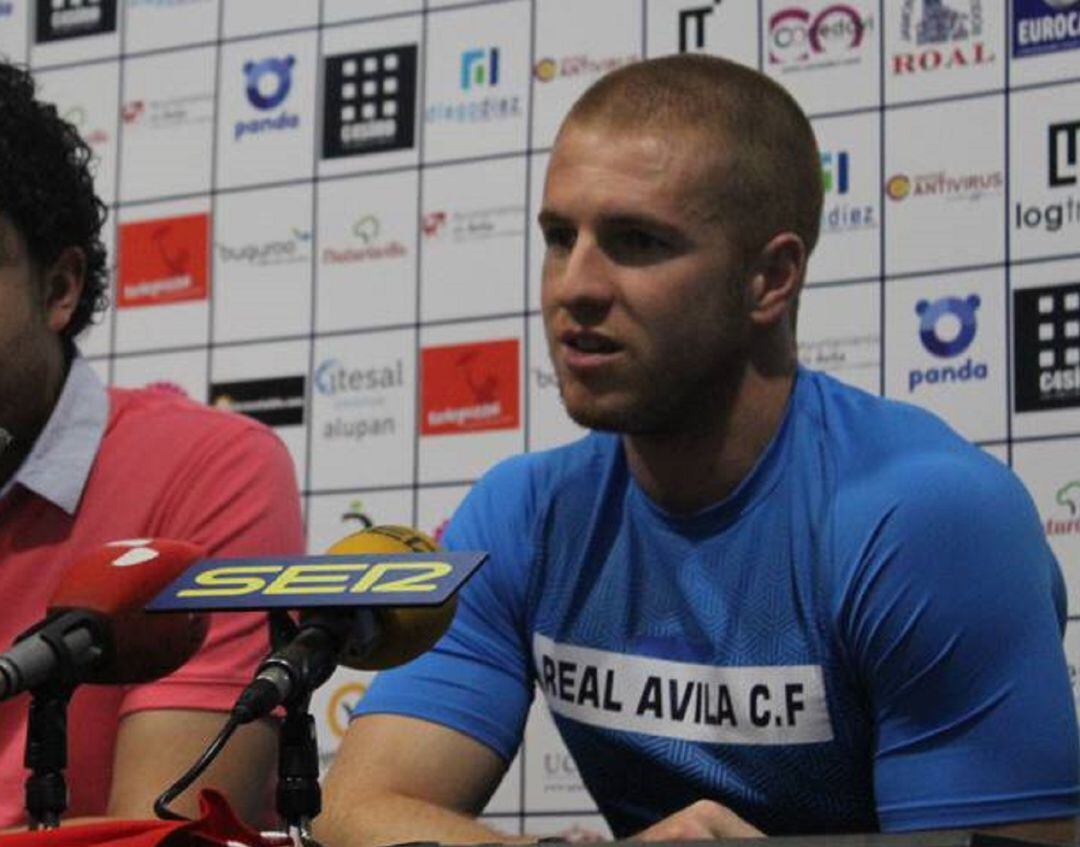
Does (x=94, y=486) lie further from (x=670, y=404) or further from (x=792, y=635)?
(x=792, y=635)

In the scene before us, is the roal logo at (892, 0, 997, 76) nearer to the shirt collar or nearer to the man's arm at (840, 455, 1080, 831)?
the man's arm at (840, 455, 1080, 831)

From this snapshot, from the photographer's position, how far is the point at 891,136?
2695 millimetres

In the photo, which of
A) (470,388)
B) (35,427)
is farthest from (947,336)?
(35,427)

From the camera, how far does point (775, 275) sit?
1969mm

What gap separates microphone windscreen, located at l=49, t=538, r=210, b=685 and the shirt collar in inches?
24.7

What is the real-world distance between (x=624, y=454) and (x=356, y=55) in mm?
1283

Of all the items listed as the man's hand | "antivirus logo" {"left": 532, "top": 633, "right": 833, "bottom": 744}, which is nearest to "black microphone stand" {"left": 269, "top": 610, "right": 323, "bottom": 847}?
the man's hand

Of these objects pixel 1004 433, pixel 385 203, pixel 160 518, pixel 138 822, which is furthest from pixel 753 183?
pixel 385 203

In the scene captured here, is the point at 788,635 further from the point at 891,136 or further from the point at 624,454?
the point at 891,136

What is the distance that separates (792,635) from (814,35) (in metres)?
1.16

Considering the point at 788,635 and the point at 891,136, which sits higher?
the point at 891,136

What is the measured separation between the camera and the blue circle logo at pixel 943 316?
2605 millimetres

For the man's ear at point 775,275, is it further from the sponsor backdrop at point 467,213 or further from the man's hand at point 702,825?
the sponsor backdrop at point 467,213

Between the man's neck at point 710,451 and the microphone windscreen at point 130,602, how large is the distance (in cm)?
61
